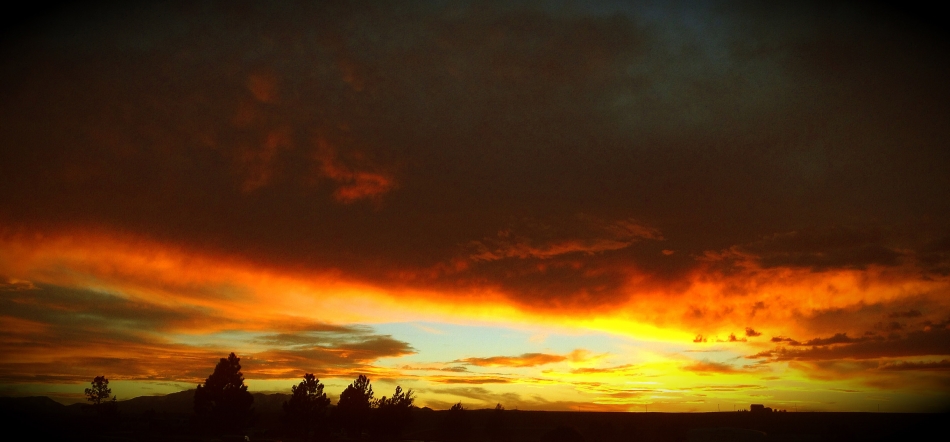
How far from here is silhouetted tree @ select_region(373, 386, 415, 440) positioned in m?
87.0

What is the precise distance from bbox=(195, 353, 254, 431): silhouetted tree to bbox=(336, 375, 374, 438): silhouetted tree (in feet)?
43.3

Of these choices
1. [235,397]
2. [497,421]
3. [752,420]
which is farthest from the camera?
[752,420]

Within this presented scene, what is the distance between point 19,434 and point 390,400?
6025cm

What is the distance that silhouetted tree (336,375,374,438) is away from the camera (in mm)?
87438

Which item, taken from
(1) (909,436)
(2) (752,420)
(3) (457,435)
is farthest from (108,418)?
(2) (752,420)

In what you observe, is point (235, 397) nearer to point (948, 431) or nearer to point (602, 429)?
point (602, 429)

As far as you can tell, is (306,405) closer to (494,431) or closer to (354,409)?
(354,409)

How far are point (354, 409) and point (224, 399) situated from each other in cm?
1849

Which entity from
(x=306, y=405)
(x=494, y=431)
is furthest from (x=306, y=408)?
(x=494, y=431)

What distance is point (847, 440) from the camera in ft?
177

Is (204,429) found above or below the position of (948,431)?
below

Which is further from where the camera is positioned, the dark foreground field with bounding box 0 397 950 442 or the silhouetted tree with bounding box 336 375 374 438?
the silhouetted tree with bounding box 336 375 374 438

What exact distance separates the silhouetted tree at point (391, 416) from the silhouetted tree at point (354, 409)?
6.34ft

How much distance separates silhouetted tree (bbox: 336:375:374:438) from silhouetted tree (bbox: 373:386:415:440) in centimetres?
193
